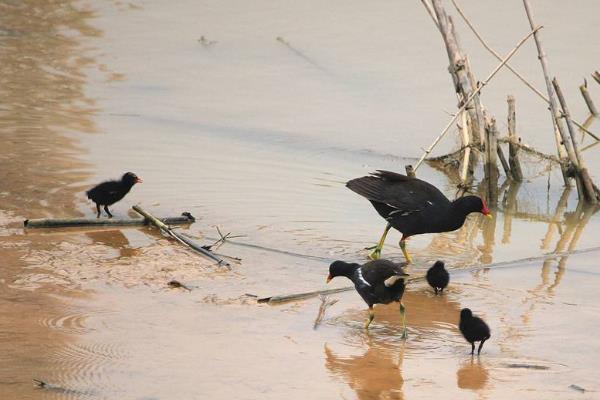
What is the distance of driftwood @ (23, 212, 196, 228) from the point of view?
9891 millimetres

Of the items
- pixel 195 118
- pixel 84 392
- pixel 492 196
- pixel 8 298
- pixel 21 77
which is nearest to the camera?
pixel 84 392

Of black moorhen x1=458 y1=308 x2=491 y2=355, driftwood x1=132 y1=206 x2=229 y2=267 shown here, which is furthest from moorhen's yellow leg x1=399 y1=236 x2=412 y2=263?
black moorhen x1=458 y1=308 x2=491 y2=355

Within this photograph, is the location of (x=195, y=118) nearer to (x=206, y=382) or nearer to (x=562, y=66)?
(x=562, y=66)

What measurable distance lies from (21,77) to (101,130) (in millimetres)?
2634

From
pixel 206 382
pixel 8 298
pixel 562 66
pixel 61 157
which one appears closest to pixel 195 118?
pixel 61 157

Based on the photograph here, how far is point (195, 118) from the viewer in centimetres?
1475

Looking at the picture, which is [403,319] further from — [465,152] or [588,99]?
[588,99]

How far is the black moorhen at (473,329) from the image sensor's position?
755 centimetres

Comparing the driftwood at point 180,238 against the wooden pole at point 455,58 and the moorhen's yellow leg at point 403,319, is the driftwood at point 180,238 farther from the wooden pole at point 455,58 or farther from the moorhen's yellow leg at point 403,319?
the wooden pole at point 455,58

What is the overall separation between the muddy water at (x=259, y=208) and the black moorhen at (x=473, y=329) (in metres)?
0.14

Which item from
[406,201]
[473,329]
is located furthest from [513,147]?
[473,329]

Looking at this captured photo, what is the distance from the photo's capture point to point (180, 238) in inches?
386

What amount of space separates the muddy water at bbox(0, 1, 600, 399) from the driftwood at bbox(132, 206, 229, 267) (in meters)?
0.09

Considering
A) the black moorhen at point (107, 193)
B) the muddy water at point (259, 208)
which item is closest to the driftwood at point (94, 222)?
the muddy water at point (259, 208)
